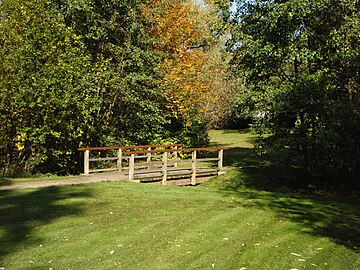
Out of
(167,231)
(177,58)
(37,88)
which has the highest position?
(177,58)

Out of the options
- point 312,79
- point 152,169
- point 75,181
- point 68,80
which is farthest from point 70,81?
point 312,79

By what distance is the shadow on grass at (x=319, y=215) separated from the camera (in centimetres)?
790

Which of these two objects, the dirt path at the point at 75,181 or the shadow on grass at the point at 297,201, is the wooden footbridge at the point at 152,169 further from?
the shadow on grass at the point at 297,201

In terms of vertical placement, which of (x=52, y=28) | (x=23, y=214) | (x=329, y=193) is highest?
(x=52, y=28)

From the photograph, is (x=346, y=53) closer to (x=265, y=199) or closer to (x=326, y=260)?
(x=265, y=199)

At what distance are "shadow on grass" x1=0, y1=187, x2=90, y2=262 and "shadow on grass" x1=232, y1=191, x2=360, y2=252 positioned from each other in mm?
4796

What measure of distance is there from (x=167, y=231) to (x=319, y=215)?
14.6 ft

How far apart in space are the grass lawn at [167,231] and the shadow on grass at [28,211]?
0.02m

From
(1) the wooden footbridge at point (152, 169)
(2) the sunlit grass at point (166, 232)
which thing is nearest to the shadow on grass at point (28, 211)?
(2) the sunlit grass at point (166, 232)

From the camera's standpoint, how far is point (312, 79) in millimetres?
15516

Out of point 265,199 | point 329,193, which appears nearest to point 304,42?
point 329,193

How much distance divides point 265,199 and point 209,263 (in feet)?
19.9

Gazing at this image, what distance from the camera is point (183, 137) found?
2388 cm

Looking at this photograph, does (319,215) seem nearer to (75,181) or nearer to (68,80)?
(75,181)
